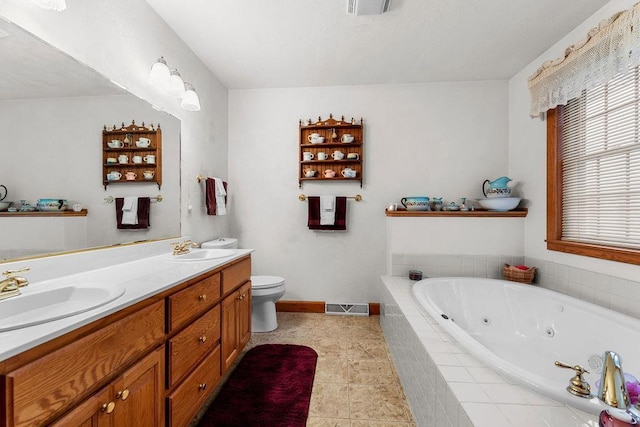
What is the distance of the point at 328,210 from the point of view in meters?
2.69

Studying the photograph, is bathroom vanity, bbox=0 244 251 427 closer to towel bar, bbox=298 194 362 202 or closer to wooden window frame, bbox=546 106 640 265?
towel bar, bbox=298 194 362 202

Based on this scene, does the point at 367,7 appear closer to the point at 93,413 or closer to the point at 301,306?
the point at 93,413

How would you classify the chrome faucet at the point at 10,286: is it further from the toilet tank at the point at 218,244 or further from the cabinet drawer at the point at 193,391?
the toilet tank at the point at 218,244

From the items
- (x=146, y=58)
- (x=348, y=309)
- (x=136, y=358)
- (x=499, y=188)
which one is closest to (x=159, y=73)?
(x=146, y=58)

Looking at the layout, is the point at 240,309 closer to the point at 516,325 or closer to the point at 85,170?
the point at 85,170

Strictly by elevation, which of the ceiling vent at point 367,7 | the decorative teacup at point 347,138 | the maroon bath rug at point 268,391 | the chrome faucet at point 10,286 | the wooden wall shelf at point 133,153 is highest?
the ceiling vent at point 367,7

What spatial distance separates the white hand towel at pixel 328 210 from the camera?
8.78ft

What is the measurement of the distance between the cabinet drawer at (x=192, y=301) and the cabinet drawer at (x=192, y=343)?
0.04 metres

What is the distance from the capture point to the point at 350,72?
250 centimetres

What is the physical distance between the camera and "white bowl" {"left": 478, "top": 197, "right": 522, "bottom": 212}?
238cm

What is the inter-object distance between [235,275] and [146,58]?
1.45 meters

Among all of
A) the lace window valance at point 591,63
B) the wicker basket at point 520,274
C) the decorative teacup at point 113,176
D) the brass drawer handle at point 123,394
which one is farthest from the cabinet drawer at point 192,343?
the lace window valance at point 591,63

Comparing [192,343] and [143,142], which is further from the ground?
[143,142]

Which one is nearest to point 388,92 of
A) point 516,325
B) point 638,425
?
point 516,325
